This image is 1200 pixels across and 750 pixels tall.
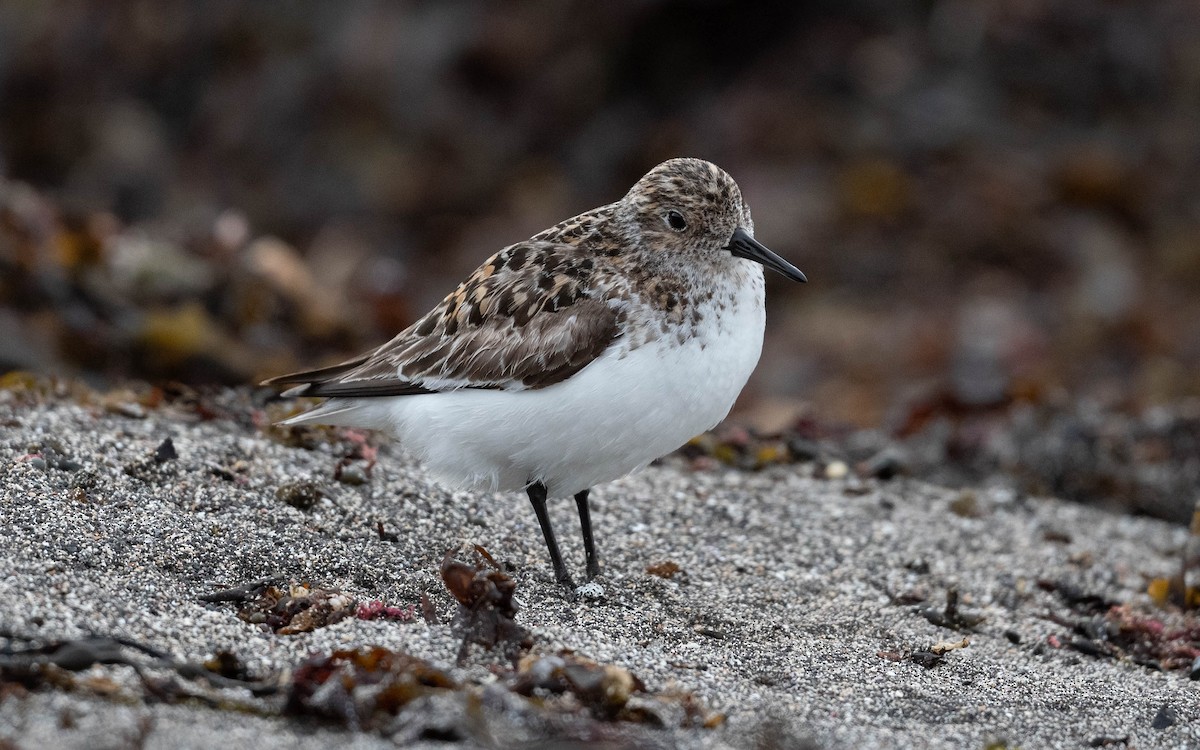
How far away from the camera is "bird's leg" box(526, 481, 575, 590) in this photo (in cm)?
452

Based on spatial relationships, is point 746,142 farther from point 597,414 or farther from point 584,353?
point 597,414

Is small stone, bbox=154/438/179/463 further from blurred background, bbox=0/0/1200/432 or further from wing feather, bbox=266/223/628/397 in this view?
blurred background, bbox=0/0/1200/432

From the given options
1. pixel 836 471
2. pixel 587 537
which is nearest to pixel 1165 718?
pixel 587 537

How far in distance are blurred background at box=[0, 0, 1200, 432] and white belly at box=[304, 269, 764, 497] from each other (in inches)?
166

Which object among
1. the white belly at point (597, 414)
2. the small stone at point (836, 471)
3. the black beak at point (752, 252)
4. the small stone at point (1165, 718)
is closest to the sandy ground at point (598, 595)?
the small stone at point (1165, 718)

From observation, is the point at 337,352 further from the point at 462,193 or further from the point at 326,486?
the point at 462,193

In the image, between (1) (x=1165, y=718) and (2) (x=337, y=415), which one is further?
(2) (x=337, y=415)

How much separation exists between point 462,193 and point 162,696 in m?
7.79

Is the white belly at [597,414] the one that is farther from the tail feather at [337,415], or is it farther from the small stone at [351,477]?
the small stone at [351,477]

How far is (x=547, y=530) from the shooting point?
4562 millimetres

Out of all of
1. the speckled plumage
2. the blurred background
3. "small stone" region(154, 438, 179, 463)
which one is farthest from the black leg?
the blurred background

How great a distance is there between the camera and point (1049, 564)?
559 centimetres

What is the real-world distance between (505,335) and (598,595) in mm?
961

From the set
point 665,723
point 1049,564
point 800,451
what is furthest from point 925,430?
point 665,723
